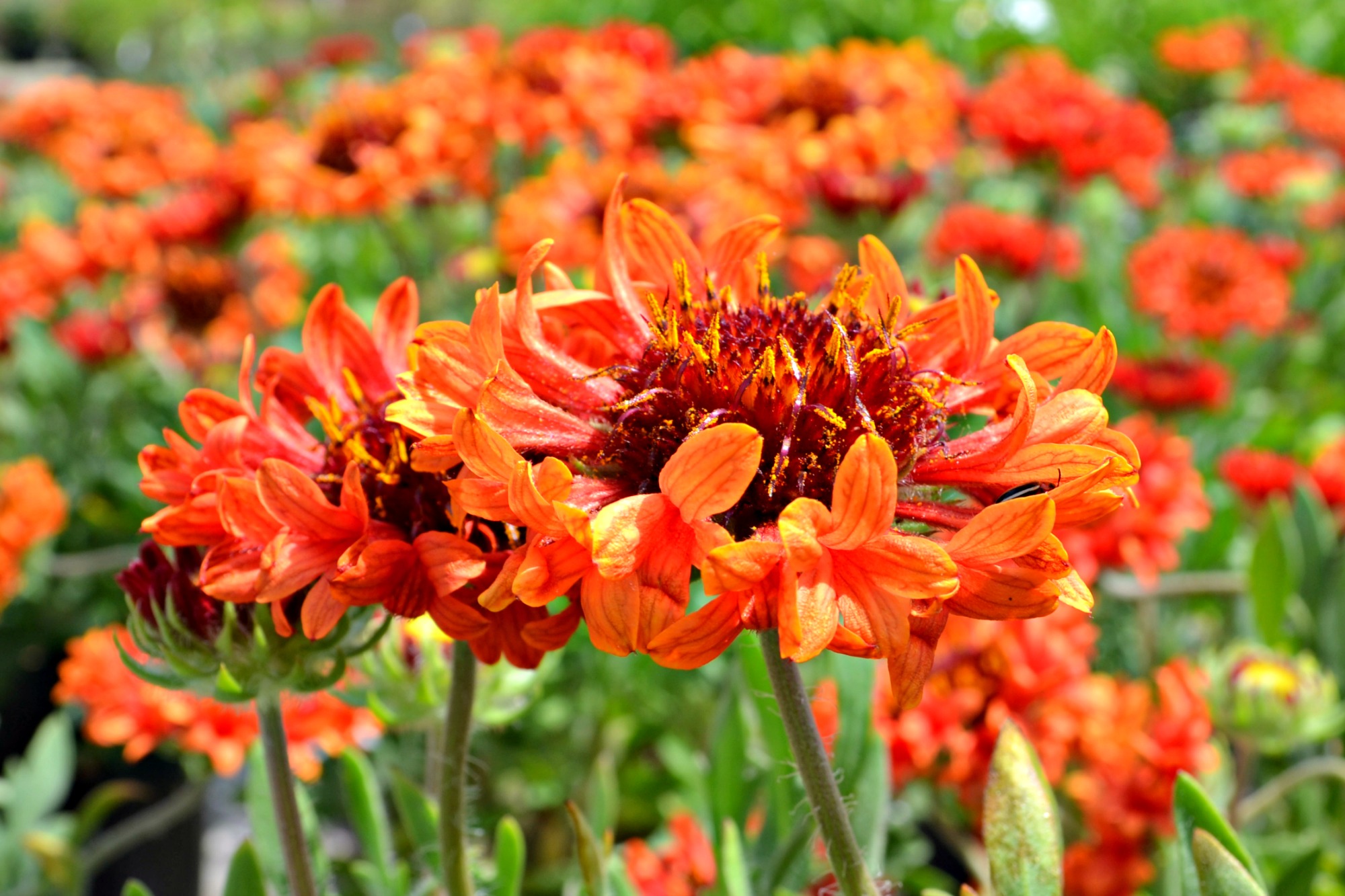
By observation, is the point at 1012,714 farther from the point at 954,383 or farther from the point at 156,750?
the point at 156,750

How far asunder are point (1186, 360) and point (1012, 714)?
113 centimetres

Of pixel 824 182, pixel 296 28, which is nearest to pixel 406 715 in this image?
pixel 824 182

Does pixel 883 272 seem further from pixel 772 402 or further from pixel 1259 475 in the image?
pixel 1259 475

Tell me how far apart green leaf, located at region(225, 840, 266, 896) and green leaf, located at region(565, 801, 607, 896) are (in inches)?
8.2

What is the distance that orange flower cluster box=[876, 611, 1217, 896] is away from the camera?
1089mm

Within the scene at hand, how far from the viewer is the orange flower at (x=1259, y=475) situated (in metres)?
1.60

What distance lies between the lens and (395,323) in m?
0.69

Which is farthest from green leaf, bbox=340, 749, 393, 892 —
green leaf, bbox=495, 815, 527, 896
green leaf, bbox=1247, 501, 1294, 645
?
green leaf, bbox=1247, 501, 1294, 645

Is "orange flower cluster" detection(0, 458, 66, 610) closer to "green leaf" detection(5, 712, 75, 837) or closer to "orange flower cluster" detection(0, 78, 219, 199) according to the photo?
"green leaf" detection(5, 712, 75, 837)

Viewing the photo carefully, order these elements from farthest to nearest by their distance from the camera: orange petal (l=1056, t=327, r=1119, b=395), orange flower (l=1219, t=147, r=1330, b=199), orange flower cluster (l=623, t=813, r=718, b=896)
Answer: orange flower (l=1219, t=147, r=1330, b=199) → orange flower cluster (l=623, t=813, r=718, b=896) → orange petal (l=1056, t=327, r=1119, b=395)

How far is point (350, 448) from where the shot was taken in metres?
0.65

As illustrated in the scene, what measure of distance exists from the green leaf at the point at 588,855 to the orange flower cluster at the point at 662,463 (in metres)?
0.15

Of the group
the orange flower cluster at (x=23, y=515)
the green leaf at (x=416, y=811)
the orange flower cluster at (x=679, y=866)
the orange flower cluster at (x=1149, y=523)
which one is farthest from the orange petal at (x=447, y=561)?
the orange flower cluster at (x=23, y=515)

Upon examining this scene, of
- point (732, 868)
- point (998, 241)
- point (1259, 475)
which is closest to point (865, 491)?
point (732, 868)
